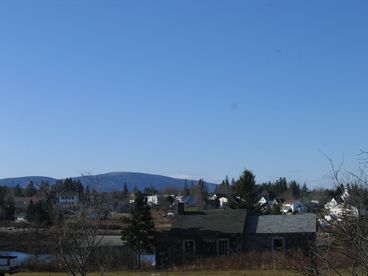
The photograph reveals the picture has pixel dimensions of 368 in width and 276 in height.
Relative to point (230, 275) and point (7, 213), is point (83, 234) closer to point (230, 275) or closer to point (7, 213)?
point (230, 275)

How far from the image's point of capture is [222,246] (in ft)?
196

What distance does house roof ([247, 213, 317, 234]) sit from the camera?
58812 mm

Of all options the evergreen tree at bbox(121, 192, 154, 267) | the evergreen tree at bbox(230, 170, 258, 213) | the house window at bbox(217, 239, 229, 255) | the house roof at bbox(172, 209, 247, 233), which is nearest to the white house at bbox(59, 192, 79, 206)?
the evergreen tree at bbox(121, 192, 154, 267)

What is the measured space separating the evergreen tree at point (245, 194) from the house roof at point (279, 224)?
1388 cm

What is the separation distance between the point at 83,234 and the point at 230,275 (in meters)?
14.4

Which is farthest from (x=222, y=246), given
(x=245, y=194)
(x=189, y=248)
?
(x=245, y=194)

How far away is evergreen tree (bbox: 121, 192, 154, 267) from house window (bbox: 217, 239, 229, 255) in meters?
6.42

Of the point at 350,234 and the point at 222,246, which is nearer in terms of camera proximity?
the point at 350,234

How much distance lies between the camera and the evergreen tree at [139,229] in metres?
59.6

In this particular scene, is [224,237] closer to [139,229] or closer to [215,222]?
[215,222]

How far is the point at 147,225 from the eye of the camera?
6053 cm

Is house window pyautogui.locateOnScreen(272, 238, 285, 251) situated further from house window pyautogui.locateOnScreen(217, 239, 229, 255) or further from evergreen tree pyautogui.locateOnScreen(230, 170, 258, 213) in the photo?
evergreen tree pyautogui.locateOnScreen(230, 170, 258, 213)

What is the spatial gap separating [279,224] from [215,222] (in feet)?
20.3

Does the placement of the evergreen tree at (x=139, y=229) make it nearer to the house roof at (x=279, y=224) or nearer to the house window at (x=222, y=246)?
the house window at (x=222, y=246)
